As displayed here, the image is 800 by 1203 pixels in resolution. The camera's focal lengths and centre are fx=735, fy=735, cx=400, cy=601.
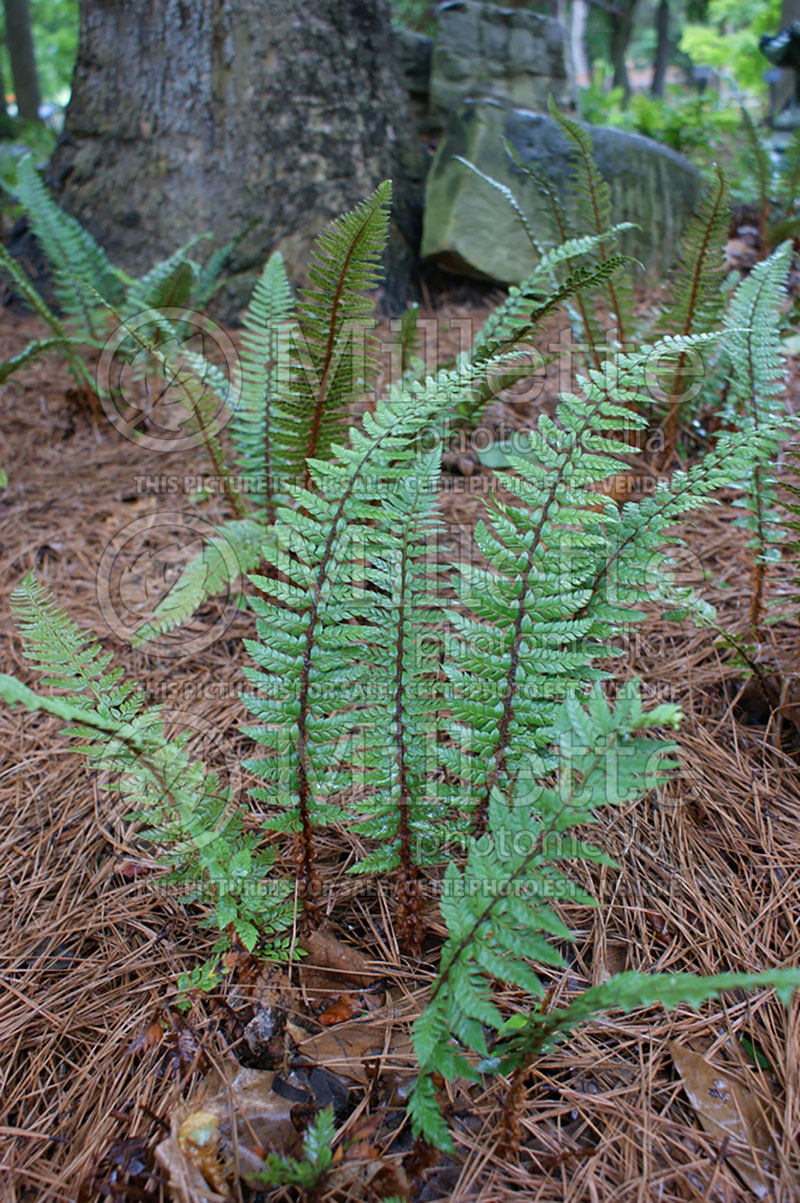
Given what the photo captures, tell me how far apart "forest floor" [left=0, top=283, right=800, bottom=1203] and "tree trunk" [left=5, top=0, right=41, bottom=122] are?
13.1 m

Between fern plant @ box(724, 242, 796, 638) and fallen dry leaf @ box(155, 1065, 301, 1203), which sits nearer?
fallen dry leaf @ box(155, 1065, 301, 1203)

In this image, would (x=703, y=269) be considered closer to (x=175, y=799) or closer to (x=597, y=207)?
(x=597, y=207)

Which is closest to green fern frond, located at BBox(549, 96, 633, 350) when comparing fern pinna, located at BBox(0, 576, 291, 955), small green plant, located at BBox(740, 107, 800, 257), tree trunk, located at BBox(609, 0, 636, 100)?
small green plant, located at BBox(740, 107, 800, 257)

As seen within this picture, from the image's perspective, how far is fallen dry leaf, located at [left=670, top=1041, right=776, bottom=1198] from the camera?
48.5 inches

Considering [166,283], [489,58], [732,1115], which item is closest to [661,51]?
[489,58]

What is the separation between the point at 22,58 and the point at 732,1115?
15.1 meters

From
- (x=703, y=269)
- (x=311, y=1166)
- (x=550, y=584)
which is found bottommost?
(x=311, y=1166)

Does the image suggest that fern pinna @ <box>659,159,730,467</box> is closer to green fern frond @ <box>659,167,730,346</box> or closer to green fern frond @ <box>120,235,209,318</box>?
green fern frond @ <box>659,167,730,346</box>

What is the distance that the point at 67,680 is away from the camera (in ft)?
4.76

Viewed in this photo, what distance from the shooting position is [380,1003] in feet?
4.83

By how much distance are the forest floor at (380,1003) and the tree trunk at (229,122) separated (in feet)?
8.97

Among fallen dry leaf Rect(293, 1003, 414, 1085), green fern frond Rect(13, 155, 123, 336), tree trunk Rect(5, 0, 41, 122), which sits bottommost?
fallen dry leaf Rect(293, 1003, 414, 1085)

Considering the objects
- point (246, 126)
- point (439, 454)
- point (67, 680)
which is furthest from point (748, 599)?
point (246, 126)

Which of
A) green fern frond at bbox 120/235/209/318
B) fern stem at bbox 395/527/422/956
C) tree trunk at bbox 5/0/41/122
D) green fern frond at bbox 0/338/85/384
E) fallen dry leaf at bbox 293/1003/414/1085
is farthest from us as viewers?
tree trunk at bbox 5/0/41/122
